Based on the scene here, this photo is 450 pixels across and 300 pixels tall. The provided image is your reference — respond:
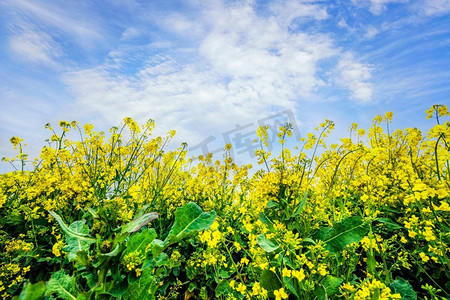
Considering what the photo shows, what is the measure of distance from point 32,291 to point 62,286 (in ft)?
1.58

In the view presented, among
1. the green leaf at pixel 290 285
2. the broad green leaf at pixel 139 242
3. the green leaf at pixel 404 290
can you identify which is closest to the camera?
the broad green leaf at pixel 139 242

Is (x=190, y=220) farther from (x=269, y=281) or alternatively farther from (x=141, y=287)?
(x=269, y=281)

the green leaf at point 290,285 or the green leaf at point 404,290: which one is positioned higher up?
the green leaf at point 290,285

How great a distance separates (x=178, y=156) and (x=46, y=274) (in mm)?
2328

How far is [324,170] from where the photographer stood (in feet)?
13.1

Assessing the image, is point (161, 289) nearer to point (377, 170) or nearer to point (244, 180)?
point (244, 180)

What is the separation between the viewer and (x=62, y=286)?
128 cm

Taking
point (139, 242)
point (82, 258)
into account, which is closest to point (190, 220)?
point (139, 242)

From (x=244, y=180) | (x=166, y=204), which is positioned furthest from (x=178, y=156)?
(x=244, y=180)

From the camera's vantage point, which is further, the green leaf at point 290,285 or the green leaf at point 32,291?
the green leaf at point 290,285

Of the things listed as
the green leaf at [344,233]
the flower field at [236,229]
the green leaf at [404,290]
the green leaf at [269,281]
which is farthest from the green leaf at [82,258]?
the green leaf at [404,290]

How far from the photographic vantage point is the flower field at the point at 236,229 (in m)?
1.33

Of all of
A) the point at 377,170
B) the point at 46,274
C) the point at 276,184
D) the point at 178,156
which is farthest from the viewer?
the point at 178,156

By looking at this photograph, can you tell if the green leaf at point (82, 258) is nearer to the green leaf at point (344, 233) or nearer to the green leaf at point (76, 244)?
the green leaf at point (76, 244)
